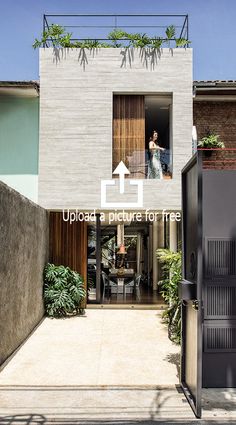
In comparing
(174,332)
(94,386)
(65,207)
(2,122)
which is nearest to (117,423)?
(94,386)

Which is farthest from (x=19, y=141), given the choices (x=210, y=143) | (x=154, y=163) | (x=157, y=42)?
(x=210, y=143)

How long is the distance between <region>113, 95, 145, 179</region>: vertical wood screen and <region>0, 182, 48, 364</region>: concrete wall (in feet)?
8.84

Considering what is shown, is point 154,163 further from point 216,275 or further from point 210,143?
point 216,275

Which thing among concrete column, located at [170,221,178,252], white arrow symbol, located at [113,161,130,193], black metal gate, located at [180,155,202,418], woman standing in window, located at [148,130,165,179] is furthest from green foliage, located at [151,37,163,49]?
black metal gate, located at [180,155,202,418]

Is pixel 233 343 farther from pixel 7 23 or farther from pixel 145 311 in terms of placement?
pixel 7 23

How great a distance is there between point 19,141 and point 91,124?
2.07m

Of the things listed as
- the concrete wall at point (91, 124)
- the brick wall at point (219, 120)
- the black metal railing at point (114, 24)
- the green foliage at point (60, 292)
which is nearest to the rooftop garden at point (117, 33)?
the black metal railing at point (114, 24)

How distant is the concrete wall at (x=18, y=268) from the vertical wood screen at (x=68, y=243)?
4.77ft

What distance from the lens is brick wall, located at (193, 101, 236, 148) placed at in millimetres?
11789

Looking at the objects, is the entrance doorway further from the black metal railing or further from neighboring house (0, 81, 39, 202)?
the black metal railing

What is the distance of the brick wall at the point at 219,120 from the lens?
11789mm

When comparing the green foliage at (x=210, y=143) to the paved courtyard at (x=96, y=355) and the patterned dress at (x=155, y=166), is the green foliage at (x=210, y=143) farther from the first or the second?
the paved courtyard at (x=96, y=355)

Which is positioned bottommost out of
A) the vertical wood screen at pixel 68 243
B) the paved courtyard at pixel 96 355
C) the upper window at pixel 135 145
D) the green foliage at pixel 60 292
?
the paved courtyard at pixel 96 355

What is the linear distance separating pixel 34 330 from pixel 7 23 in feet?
21.9
